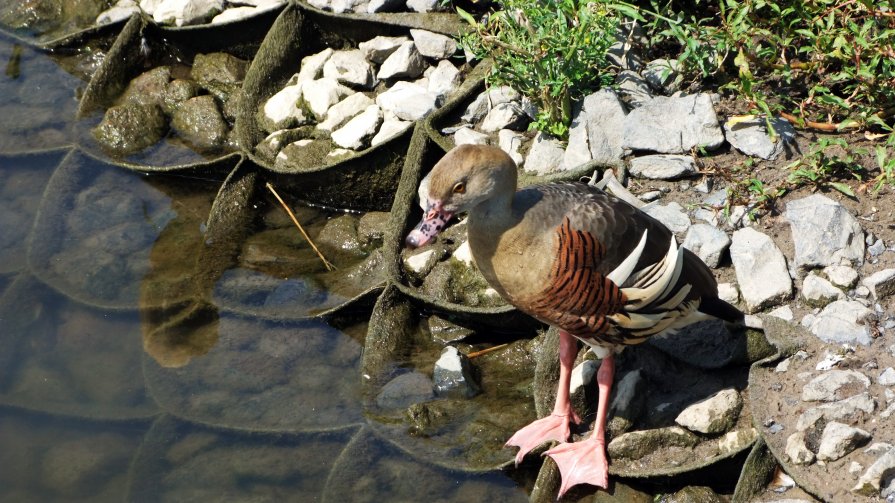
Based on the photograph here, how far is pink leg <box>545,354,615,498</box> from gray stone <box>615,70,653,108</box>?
1556mm

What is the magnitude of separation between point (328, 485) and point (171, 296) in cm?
156

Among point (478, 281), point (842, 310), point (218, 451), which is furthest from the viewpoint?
point (478, 281)

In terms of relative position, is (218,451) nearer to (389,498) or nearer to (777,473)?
(389,498)

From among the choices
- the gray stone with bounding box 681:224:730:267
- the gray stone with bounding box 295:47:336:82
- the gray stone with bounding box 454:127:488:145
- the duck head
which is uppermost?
the duck head

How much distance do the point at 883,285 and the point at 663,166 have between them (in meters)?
1.16

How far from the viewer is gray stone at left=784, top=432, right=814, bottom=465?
3721mm

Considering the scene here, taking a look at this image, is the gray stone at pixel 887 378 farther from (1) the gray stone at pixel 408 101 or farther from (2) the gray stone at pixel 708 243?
(1) the gray stone at pixel 408 101

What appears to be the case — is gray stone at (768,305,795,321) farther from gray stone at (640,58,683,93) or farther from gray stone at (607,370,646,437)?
gray stone at (640,58,683,93)

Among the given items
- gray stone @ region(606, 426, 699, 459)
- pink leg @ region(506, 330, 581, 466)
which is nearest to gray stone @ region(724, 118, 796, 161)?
pink leg @ region(506, 330, 581, 466)

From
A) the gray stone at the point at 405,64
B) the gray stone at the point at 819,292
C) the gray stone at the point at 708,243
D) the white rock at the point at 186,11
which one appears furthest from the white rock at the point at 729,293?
the white rock at the point at 186,11

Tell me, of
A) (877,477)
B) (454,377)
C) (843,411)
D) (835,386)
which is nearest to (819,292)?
(835,386)

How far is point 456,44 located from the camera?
18.5 feet

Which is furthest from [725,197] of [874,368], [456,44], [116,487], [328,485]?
[116,487]

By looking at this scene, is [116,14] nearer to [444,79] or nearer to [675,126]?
[444,79]
